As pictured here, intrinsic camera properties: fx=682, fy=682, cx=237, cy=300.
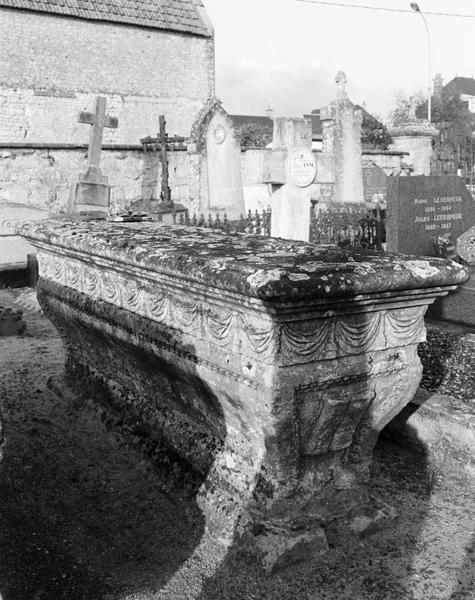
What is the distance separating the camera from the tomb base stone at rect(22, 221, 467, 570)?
2.58 meters

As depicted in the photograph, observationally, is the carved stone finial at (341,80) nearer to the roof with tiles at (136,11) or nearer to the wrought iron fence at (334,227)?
the wrought iron fence at (334,227)

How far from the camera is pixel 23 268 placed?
9.83 m

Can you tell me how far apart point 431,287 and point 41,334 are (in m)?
5.16

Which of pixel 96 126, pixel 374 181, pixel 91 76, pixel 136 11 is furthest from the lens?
pixel 136 11

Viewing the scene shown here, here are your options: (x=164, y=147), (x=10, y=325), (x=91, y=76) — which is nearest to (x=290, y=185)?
(x=10, y=325)

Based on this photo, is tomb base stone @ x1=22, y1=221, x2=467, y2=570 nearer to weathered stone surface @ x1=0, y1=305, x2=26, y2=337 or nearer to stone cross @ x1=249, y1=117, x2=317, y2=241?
weathered stone surface @ x1=0, y1=305, x2=26, y2=337

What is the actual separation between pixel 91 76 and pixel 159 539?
21590mm

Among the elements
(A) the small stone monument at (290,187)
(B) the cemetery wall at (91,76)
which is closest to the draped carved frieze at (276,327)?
(A) the small stone monument at (290,187)

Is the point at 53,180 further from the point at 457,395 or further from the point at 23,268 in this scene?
the point at 457,395

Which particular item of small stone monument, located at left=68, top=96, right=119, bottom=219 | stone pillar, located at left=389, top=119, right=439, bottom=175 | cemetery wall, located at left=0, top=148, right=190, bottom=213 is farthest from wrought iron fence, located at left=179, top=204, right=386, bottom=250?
stone pillar, located at left=389, top=119, right=439, bottom=175

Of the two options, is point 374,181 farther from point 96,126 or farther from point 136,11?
point 136,11

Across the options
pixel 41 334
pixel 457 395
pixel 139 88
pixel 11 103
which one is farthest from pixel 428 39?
pixel 457 395

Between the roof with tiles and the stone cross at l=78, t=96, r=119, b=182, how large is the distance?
10.8 m

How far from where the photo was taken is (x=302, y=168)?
8273 mm
